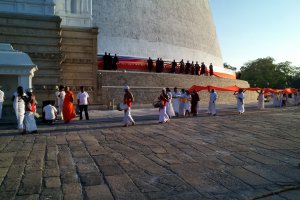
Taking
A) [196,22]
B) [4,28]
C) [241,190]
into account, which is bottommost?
[241,190]

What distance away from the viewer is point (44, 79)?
546 inches

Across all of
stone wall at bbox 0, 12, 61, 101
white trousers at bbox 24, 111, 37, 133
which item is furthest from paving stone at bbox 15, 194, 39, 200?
stone wall at bbox 0, 12, 61, 101

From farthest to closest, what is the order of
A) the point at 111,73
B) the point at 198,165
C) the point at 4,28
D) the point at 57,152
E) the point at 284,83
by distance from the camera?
the point at 284,83, the point at 111,73, the point at 4,28, the point at 57,152, the point at 198,165

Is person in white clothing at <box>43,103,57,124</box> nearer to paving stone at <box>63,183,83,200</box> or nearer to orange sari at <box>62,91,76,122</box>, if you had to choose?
orange sari at <box>62,91,76,122</box>

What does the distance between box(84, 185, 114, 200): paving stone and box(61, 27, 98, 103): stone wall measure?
37.6 feet

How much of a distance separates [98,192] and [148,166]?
4.30 feet

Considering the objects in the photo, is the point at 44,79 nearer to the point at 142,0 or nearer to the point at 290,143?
the point at 290,143

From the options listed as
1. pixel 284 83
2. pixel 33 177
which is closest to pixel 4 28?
pixel 33 177

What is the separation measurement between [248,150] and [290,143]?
153 centimetres

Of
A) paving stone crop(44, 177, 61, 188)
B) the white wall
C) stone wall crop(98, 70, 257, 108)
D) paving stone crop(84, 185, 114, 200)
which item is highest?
the white wall

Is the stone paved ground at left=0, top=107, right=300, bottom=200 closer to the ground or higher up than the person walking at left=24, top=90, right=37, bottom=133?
closer to the ground

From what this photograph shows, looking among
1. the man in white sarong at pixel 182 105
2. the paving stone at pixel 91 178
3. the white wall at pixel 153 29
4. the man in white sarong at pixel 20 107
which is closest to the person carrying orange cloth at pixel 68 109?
the man in white sarong at pixel 20 107

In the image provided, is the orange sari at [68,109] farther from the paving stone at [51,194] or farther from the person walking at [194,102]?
the paving stone at [51,194]

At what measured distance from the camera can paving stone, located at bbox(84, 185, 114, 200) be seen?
12.1 feet
